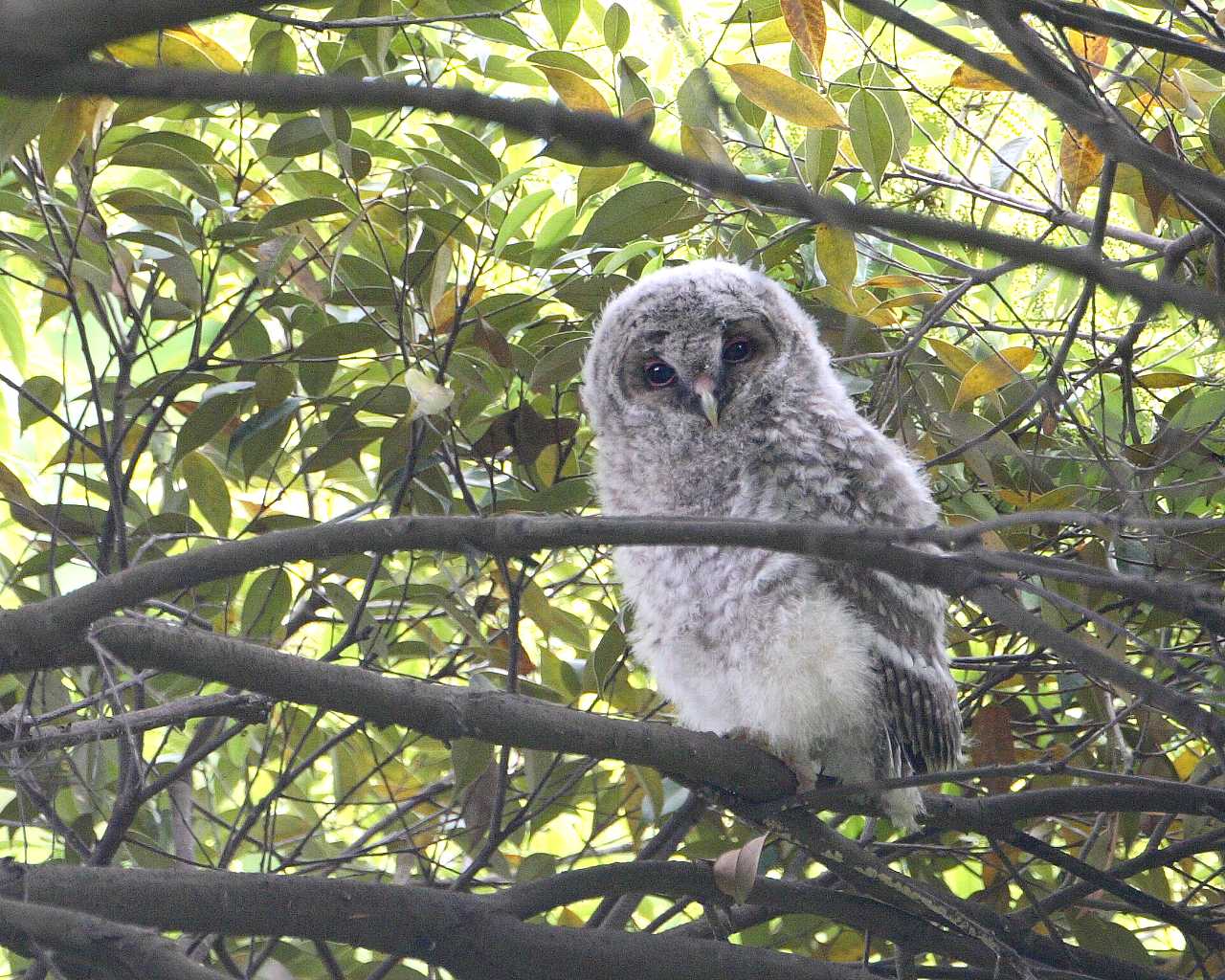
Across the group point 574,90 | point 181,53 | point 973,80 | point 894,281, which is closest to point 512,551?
point 574,90

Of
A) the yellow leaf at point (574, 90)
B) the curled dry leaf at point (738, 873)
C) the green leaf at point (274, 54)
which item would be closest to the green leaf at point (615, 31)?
the yellow leaf at point (574, 90)

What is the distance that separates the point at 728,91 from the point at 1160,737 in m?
1.57

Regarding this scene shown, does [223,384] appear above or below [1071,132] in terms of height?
below

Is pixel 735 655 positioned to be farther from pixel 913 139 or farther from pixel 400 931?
pixel 913 139

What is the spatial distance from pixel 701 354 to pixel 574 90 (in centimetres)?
66

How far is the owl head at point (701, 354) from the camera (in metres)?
2.48

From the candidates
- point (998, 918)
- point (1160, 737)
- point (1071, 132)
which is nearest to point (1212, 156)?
point (1071, 132)

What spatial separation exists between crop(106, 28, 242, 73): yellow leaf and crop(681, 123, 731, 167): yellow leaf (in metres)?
0.71

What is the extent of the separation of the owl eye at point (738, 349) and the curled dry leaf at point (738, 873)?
111cm

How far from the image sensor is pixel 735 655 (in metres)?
2.23

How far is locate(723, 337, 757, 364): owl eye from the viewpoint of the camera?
2592 millimetres

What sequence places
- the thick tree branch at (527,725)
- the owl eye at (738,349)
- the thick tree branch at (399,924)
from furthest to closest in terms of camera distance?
the owl eye at (738,349)
the thick tree branch at (399,924)
the thick tree branch at (527,725)

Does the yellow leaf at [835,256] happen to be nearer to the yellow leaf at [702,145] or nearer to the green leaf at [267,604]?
the yellow leaf at [702,145]

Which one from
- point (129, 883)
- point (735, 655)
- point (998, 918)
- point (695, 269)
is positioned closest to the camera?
point (129, 883)
